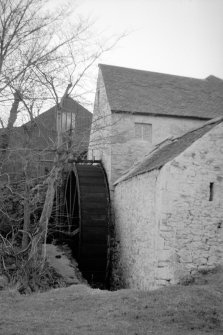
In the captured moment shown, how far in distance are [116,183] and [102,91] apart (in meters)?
3.80

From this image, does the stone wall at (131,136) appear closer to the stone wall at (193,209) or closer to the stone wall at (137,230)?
the stone wall at (137,230)

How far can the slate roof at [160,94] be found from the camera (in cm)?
1395

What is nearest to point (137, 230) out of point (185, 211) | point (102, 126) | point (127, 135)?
point (185, 211)

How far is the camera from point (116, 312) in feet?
20.5

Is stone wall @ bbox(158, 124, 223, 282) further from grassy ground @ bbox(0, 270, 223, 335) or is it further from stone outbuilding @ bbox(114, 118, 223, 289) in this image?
grassy ground @ bbox(0, 270, 223, 335)

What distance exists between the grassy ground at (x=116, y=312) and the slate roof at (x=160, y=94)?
747cm

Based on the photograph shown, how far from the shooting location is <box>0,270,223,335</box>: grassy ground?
5.51 meters

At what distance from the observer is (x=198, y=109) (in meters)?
14.6

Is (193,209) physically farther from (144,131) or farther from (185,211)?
(144,131)

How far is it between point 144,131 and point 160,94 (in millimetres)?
1788

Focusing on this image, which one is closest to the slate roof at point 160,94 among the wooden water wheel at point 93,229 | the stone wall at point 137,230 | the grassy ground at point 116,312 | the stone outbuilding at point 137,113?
the stone outbuilding at point 137,113

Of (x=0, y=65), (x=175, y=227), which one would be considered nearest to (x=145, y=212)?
(x=175, y=227)

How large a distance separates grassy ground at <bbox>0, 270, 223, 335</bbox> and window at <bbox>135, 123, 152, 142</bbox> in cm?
699

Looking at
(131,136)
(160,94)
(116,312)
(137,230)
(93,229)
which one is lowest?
(116,312)
